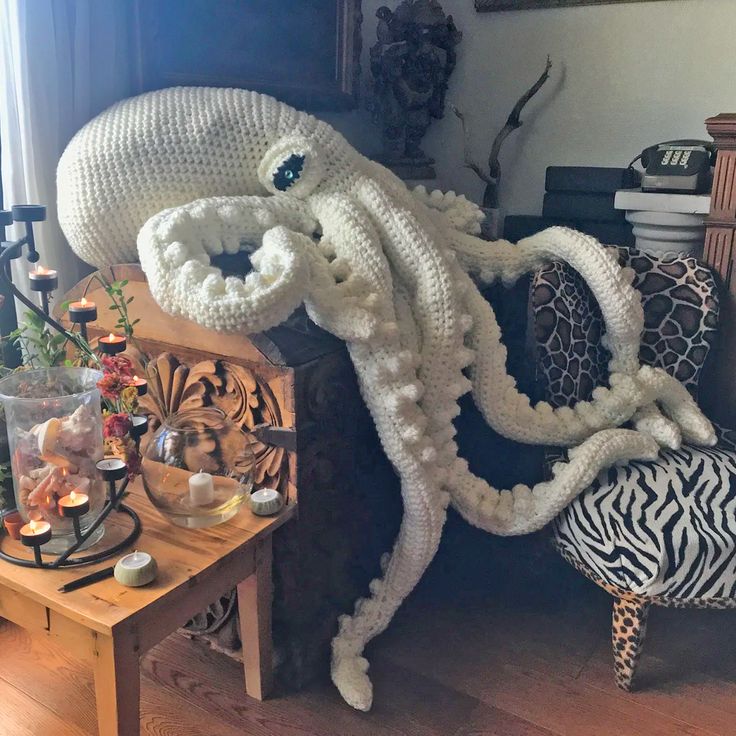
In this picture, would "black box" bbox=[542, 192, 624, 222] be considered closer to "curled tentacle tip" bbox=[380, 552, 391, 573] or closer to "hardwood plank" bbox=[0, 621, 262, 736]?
"curled tentacle tip" bbox=[380, 552, 391, 573]

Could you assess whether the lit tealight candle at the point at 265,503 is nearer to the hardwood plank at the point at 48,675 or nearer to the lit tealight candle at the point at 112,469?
the lit tealight candle at the point at 112,469

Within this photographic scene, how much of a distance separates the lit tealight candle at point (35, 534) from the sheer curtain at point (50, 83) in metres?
0.54

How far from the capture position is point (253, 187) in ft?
4.14

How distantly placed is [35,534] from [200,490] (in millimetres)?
234

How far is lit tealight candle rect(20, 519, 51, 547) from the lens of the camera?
3.03ft

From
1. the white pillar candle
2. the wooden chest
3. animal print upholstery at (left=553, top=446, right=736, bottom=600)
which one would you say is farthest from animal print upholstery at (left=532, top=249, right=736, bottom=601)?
the white pillar candle

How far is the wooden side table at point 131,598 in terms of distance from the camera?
0.92 metres

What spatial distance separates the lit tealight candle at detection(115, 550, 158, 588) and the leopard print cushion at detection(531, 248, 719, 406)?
2.62 feet

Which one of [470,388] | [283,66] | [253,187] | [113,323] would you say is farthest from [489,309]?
[283,66]

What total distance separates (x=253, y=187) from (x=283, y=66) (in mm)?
610

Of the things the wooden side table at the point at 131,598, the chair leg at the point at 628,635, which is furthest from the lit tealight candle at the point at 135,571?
the chair leg at the point at 628,635

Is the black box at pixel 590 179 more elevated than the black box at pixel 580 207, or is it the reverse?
the black box at pixel 590 179

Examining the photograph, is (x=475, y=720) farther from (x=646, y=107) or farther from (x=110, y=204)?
(x=646, y=107)

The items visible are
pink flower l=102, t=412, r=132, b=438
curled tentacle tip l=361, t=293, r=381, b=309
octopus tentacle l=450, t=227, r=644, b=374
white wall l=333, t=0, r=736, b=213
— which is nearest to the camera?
pink flower l=102, t=412, r=132, b=438
